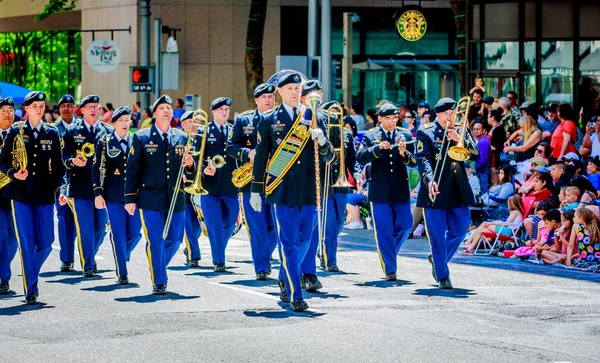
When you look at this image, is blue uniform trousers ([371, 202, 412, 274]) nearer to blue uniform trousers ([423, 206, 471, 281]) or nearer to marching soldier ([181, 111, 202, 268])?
blue uniform trousers ([423, 206, 471, 281])

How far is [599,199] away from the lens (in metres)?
16.7

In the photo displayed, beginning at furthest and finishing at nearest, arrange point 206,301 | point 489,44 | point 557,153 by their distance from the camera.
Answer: point 489,44, point 557,153, point 206,301

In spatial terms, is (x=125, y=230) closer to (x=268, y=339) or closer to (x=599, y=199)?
(x=268, y=339)

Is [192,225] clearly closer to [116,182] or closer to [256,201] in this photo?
[116,182]

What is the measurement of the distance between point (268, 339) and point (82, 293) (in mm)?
3634

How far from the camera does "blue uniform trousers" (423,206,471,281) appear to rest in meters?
13.8

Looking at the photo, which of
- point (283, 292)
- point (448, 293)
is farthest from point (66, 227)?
point (448, 293)

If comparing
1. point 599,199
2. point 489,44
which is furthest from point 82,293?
point 489,44

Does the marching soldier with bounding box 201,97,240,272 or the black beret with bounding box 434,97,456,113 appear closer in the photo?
the black beret with bounding box 434,97,456,113

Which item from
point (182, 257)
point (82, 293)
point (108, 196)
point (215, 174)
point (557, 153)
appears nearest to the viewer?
point (82, 293)

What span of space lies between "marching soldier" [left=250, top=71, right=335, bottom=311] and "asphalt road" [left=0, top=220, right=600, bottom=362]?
0.65 metres

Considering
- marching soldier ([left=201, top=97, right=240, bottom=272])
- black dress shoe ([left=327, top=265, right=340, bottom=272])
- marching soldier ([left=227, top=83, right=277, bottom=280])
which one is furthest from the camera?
marching soldier ([left=201, top=97, right=240, bottom=272])

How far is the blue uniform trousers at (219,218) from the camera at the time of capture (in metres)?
15.5

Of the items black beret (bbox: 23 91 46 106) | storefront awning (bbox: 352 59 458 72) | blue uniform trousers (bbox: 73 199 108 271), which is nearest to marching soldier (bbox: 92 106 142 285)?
blue uniform trousers (bbox: 73 199 108 271)
